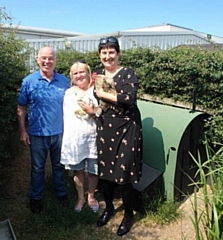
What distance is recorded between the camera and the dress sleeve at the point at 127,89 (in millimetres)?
2740

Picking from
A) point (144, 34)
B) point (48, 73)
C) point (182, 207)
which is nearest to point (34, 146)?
point (48, 73)

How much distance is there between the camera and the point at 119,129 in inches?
114

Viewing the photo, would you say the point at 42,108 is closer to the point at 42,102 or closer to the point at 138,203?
the point at 42,102

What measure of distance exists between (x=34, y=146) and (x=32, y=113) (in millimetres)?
348

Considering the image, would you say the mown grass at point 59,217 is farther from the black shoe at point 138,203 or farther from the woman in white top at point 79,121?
the woman in white top at point 79,121

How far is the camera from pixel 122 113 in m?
2.88

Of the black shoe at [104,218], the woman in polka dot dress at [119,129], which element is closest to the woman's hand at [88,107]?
the woman in polka dot dress at [119,129]

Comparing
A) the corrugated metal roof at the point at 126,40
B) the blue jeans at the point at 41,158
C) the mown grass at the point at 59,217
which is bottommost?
the mown grass at the point at 59,217

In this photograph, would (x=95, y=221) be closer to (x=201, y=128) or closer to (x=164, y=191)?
(x=164, y=191)

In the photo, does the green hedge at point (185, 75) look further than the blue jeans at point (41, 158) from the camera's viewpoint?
Yes

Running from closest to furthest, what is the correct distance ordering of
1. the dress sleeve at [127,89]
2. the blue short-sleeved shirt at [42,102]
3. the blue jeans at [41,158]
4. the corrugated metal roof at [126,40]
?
the dress sleeve at [127,89] < the blue short-sleeved shirt at [42,102] < the blue jeans at [41,158] < the corrugated metal roof at [126,40]

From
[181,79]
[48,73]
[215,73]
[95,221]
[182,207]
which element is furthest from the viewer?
[181,79]

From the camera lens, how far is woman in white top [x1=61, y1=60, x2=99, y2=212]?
301cm

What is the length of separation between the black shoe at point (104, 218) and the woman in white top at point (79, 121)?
47 centimetres
